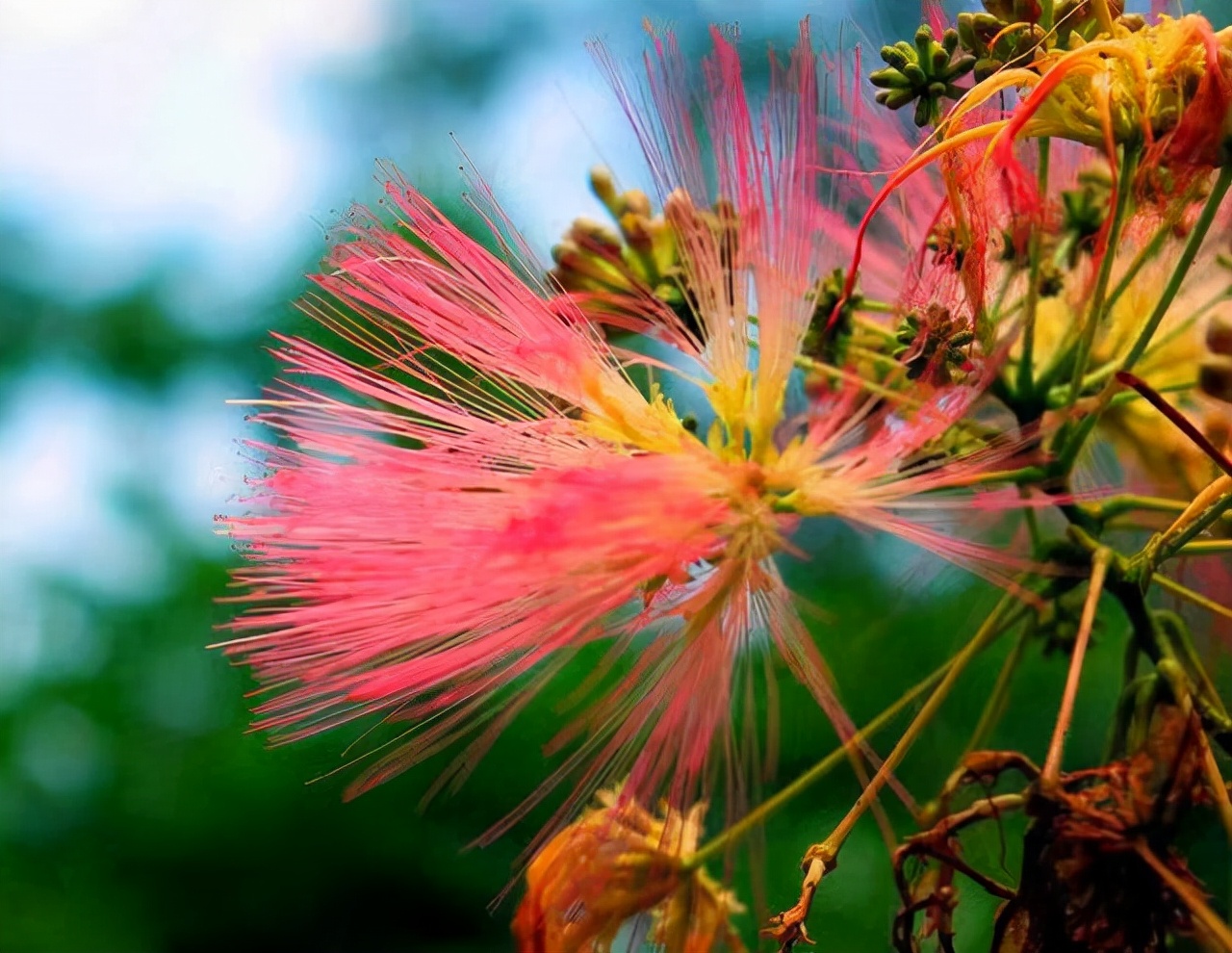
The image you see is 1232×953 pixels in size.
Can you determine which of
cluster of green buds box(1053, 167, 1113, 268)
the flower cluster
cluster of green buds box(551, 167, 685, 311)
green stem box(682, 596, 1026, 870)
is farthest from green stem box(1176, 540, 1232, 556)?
cluster of green buds box(551, 167, 685, 311)

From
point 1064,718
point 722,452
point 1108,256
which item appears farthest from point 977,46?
point 1064,718

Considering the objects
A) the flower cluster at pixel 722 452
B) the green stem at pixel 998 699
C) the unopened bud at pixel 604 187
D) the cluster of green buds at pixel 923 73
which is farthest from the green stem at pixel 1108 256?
the unopened bud at pixel 604 187

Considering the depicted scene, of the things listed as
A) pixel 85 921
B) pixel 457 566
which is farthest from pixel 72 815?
pixel 457 566

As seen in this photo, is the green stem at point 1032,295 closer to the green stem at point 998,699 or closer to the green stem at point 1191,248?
the green stem at point 1191,248

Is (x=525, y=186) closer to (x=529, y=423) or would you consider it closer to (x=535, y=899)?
(x=529, y=423)

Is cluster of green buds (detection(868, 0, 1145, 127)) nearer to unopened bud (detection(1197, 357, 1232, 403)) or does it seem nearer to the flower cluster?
the flower cluster

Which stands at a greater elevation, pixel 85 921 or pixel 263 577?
pixel 263 577

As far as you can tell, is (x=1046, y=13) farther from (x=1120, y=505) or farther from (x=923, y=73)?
(x=1120, y=505)
